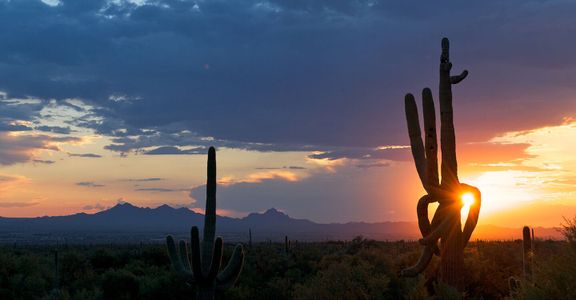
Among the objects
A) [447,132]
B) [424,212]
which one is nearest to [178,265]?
[424,212]

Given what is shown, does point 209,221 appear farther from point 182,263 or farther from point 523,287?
point 523,287

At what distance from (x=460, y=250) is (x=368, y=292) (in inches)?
172

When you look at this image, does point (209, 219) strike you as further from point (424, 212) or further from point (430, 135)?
point (430, 135)

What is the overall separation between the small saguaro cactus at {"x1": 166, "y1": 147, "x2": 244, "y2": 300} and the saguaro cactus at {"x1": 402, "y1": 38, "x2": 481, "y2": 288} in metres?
4.57

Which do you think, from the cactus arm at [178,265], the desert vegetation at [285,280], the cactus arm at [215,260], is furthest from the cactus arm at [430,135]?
the cactus arm at [178,265]

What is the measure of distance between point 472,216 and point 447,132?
→ 222cm

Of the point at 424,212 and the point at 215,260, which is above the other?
the point at 424,212

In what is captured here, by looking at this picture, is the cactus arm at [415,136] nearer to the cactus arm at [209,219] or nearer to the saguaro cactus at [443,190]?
the saguaro cactus at [443,190]

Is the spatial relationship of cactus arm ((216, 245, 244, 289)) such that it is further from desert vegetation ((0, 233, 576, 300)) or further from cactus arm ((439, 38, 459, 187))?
cactus arm ((439, 38, 459, 187))

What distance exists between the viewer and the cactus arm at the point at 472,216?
15.5 m

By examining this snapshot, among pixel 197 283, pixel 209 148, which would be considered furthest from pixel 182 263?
pixel 209 148

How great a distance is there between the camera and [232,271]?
53.1ft

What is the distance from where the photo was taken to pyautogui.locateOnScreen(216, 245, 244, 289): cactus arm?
16109mm

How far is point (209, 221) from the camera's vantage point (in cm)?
1700
